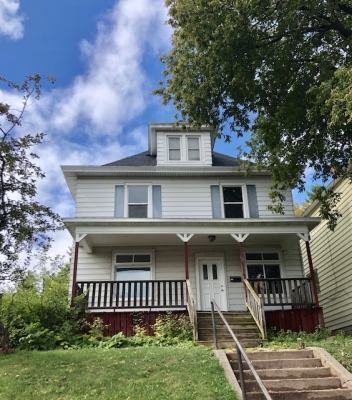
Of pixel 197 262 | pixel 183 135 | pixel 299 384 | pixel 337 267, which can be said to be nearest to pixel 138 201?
pixel 197 262

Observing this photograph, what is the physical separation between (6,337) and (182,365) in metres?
4.08

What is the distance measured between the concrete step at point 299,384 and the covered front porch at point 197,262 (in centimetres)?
493

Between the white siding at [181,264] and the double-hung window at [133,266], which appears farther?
the double-hung window at [133,266]

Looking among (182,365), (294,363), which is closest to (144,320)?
(182,365)

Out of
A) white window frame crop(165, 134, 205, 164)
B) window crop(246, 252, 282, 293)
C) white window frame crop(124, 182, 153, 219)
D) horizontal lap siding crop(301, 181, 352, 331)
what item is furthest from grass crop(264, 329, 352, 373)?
white window frame crop(165, 134, 205, 164)

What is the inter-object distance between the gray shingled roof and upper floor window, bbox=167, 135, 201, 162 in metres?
0.81

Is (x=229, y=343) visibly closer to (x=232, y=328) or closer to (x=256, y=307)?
(x=232, y=328)

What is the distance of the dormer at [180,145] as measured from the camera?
1512 cm

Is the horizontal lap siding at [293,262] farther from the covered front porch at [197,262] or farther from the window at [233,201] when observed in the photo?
the window at [233,201]

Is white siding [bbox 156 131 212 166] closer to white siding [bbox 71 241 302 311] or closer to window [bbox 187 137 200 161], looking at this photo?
window [bbox 187 137 200 161]

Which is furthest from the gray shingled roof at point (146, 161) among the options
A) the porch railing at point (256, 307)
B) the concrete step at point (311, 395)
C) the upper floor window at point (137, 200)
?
the concrete step at point (311, 395)

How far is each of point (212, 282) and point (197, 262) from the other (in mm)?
847

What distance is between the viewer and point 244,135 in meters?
12.6

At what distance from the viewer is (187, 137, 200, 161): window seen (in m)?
15.3
